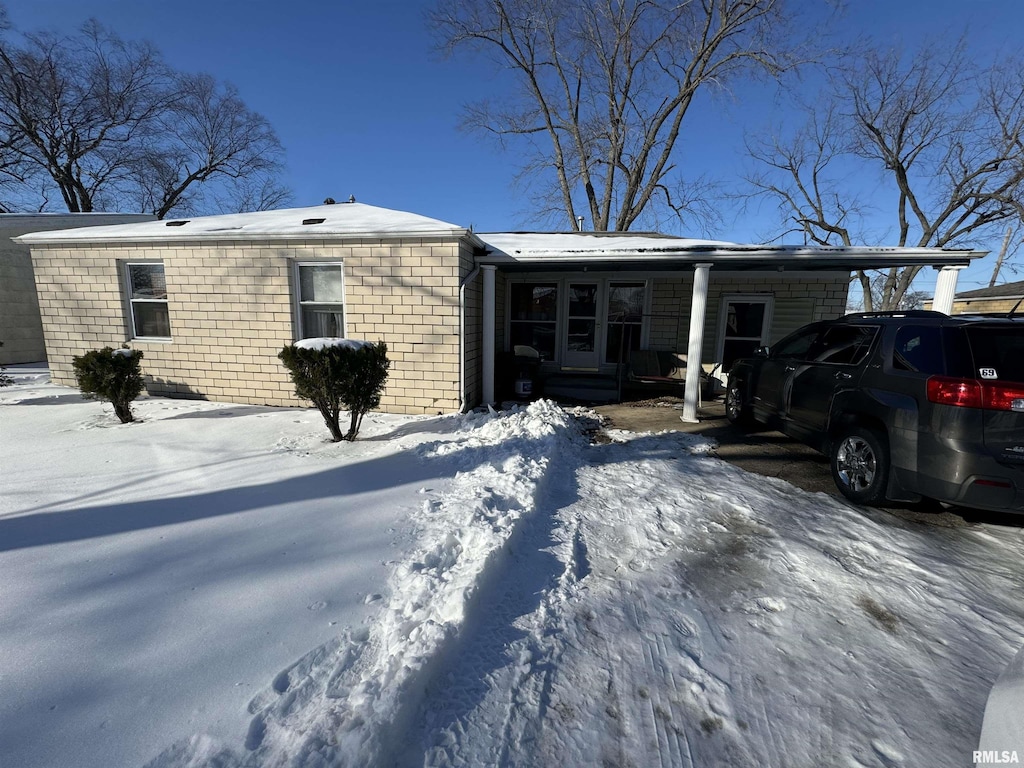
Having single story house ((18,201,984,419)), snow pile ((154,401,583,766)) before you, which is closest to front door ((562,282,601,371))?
single story house ((18,201,984,419))

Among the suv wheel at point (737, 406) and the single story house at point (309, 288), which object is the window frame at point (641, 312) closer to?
the single story house at point (309, 288)

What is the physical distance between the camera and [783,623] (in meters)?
2.32

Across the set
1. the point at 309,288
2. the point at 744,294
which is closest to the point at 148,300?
the point at 309,288

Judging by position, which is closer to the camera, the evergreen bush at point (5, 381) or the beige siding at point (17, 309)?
the evergreen bush at point (5, 381)

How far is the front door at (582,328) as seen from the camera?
10141 mm

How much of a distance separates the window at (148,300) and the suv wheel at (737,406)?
30.5 ft

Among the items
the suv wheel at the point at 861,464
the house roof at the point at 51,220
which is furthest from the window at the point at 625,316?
the house roof at the point at 51,220

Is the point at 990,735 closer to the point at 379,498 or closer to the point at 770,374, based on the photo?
the point at 379,498

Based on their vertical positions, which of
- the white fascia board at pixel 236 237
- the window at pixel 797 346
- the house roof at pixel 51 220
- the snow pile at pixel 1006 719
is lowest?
the snow pile at pixel 1006 719

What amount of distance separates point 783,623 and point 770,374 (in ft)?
13.2

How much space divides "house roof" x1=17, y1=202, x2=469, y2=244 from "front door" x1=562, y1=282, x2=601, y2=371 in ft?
14.2

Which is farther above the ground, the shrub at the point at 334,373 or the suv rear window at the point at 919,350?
the suv rear window at the point at 919,350

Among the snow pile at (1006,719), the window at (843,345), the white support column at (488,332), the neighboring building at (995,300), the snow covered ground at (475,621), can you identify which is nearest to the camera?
the snow pile at (1006,719)

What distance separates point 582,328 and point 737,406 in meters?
4.35
